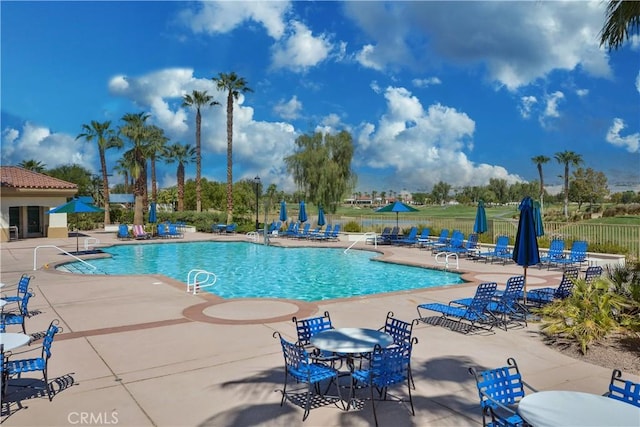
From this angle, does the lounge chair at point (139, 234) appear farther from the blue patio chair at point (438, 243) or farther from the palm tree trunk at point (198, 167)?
the blue patio chair at point (438, 243)

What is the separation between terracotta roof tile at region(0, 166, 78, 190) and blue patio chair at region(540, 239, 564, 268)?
2951 cm

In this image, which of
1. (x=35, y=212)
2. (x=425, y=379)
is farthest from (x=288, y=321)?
(x=35, y=212)

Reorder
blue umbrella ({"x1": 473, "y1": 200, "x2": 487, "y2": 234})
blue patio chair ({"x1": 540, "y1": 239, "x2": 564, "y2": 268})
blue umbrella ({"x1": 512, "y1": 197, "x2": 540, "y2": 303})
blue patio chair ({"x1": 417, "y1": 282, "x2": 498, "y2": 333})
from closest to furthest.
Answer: blue patio chair ({"x1": 417, "y1": 282, "x2": 498, "y2": 333}), blue umbrella ({"x1": 512, "y1": 197, "x2": 540, "y2": 303}), blue patio chair ({"x1": 540, "y1": 239, "x2": 564, "y2": 268}), blue umbrella ({"x1": 473, "y1": 200, "x2": 487, "y2": 234})

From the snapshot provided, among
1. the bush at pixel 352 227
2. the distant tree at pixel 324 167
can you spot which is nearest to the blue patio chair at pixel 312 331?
the bush at pixel 352 227

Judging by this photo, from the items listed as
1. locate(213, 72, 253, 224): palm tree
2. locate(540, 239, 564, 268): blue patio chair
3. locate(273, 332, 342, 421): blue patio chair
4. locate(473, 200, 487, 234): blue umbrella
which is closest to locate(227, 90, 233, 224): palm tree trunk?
locate(213, 72, 253, 224): palm tree

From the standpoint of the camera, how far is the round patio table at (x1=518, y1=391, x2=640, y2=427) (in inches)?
139

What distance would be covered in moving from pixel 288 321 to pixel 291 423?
176 inches

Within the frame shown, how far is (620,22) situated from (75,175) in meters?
80.8

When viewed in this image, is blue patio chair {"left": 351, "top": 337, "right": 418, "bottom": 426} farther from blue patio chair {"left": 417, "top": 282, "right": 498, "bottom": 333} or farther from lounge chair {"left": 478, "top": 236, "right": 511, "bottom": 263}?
lounge chair {"left": 478, "top": 236, "right": 511, "bottom": 263}

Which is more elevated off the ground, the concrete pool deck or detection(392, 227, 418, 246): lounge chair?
detection(392, 227, 418, 246): lounge chair

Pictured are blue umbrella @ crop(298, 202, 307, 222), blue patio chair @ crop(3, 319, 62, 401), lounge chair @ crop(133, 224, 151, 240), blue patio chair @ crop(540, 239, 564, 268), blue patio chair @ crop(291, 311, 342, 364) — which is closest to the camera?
blue patio chair @ crop(3, 319, 62, 401)

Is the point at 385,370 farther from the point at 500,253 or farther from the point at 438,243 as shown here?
the point at 438,243

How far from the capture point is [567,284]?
10172 mm

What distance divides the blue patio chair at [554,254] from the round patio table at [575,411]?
1454 cm
